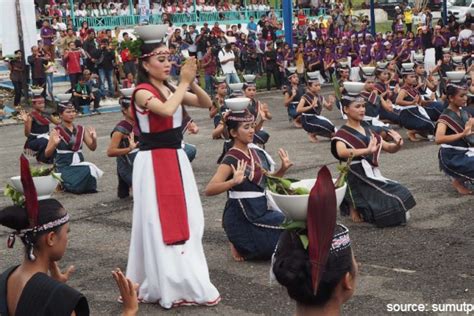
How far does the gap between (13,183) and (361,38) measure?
88.0 feet

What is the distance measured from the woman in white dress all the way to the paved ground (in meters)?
0.24

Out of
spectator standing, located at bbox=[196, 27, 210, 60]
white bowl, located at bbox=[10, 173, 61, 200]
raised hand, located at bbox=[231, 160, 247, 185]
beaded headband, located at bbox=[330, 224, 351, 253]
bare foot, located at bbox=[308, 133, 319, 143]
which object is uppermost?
beaded headband, located at bbox=[330, 224, 351, 253]

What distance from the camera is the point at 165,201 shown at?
645cm

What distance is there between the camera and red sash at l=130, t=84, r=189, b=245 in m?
6.41

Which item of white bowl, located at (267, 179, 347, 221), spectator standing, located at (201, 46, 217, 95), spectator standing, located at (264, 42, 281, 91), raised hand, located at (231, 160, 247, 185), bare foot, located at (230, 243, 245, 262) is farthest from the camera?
spectator standing, located at (264, 42, 281, 91)

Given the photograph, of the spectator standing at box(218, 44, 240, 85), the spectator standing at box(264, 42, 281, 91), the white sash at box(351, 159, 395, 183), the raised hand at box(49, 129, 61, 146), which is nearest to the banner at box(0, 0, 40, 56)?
the spectator standing at box(218, 44, 240, 85)

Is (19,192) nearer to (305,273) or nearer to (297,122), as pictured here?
(305,273)

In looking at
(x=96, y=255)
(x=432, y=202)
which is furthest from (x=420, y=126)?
(x=96, y=255)

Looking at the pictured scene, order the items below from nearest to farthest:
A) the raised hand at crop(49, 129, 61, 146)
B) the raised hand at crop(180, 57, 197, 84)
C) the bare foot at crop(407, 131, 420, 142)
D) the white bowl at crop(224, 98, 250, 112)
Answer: the raised hand at crop(180, 57, 197, 84) → the white bowl at crop(224, 98, 250, 112) → the raised hand at crop(49, 129, 61, 146) → the bare foot at crop(407, 131, 420, 142)

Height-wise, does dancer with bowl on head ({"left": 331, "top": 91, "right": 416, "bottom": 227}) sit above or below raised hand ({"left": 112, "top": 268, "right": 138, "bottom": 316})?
below

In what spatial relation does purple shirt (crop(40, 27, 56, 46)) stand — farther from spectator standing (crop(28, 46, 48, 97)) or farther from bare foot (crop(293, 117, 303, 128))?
bare foot (crop(293, 117, 303, 128))

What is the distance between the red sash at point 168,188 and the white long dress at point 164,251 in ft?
0.11

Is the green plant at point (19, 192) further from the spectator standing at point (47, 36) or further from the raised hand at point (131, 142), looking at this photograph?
the spectator standing at point (47, 36)

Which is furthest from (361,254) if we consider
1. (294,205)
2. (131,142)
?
(294,205)
